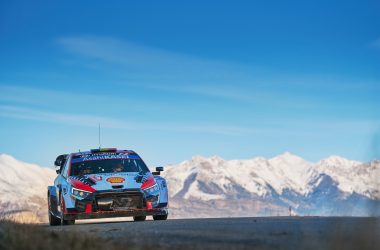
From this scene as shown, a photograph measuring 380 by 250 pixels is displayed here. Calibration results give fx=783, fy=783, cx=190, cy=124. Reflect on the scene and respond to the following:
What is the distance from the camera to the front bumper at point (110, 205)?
1695 centimetres

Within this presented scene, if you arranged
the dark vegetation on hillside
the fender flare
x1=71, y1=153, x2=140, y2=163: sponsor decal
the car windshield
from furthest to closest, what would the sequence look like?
x1=71, y1=153, x2=140, y2=163: sponsor decal
the fender flare
the car windshield
the dark vegetation on hillside

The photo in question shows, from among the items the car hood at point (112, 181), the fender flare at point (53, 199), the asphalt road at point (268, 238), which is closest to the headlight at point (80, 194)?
the car hood at point (112, 181)

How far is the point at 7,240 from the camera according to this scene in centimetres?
888

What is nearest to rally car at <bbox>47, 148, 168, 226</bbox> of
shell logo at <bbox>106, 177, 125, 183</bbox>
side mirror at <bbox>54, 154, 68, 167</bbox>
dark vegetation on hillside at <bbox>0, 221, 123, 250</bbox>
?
shell logo at <bbox>106, 177, 125, 183</bbox>

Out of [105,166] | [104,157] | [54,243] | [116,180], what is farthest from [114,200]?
A: [54,243]

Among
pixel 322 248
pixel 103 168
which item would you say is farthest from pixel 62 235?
pixel 103 168

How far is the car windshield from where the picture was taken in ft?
59.2

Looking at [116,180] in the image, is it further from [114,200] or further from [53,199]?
[53,199]

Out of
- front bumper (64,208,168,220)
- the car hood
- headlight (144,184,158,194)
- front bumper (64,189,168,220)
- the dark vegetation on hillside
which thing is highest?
the dark vegetation on hillside

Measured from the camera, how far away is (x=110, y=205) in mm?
16969

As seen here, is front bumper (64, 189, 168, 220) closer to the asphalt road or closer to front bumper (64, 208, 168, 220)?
front bumper (64, 208, 168, 220)

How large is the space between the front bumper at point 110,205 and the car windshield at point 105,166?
3.36ft

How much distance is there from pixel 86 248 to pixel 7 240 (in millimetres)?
1208

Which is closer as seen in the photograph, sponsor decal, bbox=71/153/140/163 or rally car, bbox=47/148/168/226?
rally car, bbox=47/148/168/226
